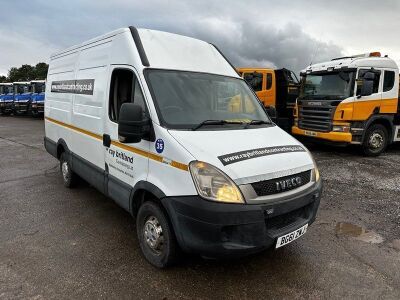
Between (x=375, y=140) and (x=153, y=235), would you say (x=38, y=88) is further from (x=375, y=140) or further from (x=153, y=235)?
(x=153, y=235)

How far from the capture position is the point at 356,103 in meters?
9.17

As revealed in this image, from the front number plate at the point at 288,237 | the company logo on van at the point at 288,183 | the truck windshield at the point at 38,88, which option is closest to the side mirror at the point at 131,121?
the company logo on van at the point at 288,183

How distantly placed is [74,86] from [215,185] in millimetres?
3611

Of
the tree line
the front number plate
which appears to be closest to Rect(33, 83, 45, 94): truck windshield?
the front number plate

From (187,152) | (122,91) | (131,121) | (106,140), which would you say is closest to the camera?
(187,152)

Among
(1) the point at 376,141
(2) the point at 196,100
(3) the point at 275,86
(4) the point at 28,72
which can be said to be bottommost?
(1) the point at 376,141

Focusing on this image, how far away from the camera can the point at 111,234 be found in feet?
14.0

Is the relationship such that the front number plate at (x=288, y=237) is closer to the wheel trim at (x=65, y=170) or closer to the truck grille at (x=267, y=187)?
the truck grille at (x=267, y=187)

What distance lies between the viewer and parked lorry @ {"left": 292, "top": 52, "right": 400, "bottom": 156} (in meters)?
9.20

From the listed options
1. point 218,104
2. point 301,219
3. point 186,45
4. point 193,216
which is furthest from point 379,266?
point 186,45

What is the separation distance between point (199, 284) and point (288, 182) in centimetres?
129

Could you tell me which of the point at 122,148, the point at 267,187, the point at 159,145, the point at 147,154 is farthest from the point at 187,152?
the point at 122,148

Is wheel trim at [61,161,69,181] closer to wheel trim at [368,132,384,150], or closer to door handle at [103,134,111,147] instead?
door handle at [103,134,111,147]

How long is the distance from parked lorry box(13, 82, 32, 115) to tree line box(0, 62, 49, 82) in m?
25.4
